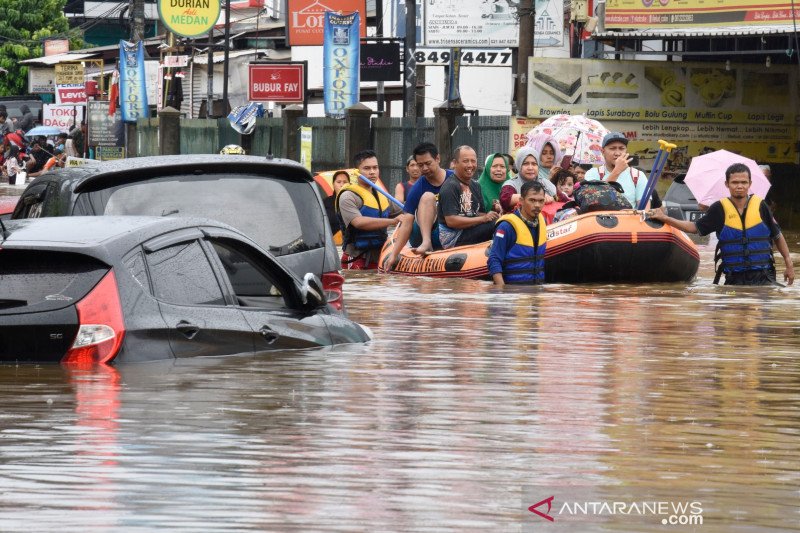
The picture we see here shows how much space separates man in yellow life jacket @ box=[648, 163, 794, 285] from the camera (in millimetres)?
14914

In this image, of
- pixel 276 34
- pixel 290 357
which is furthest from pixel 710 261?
pixel 276 34

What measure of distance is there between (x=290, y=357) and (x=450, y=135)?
2229 centimetres

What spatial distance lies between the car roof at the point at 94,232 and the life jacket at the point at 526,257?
7.14m

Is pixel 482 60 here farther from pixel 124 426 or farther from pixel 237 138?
pixel 124 426

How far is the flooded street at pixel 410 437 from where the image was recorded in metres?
5.33

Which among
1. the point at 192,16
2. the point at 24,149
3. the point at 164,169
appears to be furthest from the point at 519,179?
the point at 24,149

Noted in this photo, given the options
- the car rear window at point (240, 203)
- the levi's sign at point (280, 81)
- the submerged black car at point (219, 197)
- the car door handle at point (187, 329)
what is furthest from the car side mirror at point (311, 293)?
the levi's sign at point (280, 81)

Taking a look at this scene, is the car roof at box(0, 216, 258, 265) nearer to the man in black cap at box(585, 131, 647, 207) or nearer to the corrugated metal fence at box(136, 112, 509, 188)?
the man in black cap at box(585, 131, 647, 207)

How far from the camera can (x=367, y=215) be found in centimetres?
1739

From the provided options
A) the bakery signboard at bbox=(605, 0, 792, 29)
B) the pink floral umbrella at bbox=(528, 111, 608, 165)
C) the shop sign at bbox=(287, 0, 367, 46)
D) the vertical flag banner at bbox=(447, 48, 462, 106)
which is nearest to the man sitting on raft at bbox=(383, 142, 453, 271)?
the pink floral umbrella at bbox=(528, 111, 608, 165)

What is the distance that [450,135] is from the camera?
3084cm

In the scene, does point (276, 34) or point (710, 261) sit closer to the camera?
point (710, 261)

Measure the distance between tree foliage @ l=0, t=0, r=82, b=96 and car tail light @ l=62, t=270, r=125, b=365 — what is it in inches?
2541

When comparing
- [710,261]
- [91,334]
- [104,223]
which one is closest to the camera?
[91,334]
